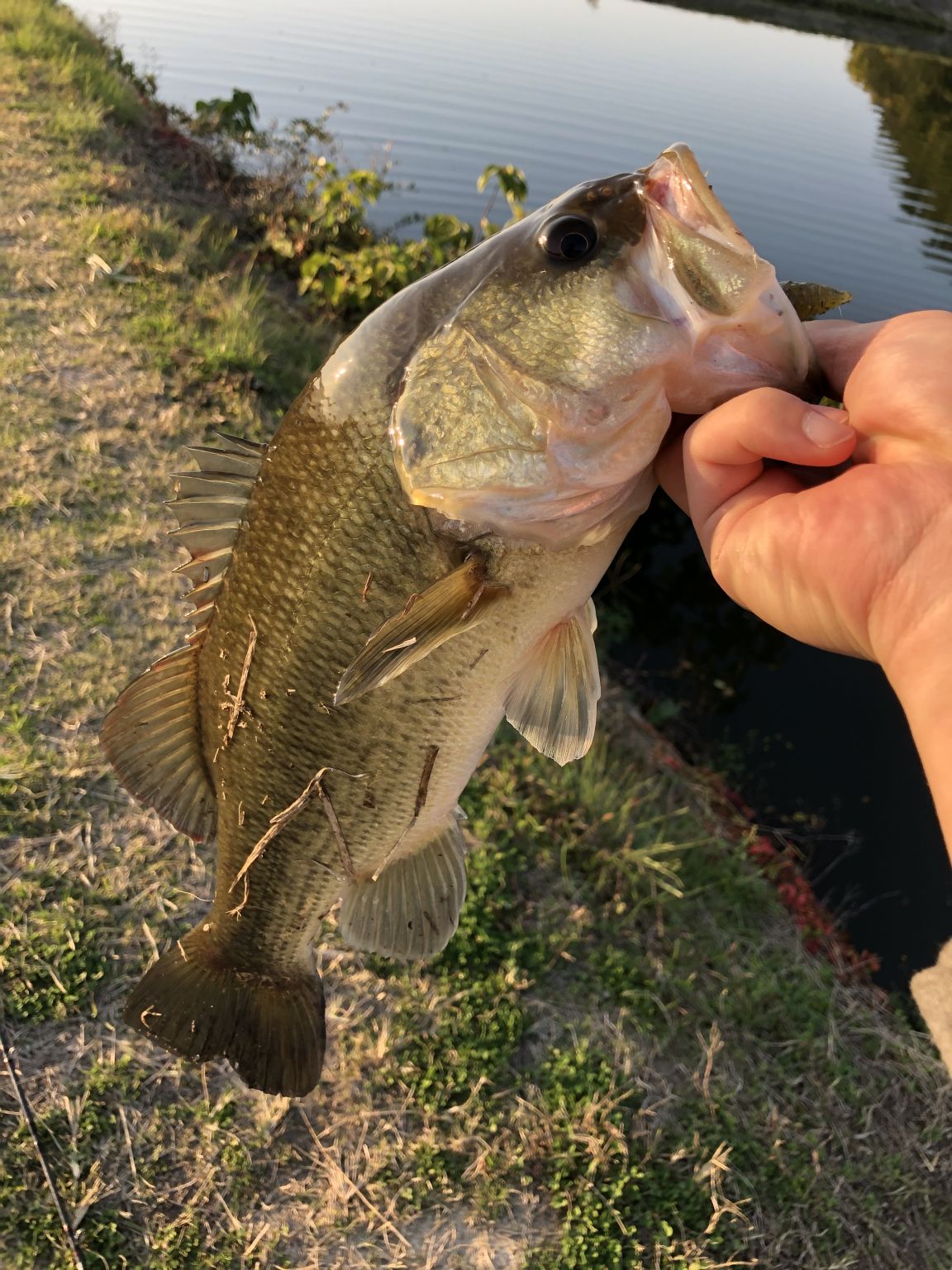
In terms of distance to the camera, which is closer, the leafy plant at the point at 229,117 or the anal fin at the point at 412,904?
the anal fin at the point at 412,904

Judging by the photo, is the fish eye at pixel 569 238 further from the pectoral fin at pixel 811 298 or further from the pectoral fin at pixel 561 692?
the pectoral fin at pixel 561 692

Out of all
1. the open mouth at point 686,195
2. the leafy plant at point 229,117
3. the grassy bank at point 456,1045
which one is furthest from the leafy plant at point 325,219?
the open mouth at point 686,195

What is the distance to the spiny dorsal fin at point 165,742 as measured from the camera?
6.52 feet

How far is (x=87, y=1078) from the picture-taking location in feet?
8.09

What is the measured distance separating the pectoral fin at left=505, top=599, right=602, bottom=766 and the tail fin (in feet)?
3.08

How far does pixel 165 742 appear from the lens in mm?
2025

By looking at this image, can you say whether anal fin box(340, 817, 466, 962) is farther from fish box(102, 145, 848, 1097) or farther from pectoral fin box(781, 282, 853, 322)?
pectoral fin box(781, 282, 853, 322)

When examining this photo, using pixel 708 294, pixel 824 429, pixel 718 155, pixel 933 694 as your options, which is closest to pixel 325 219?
pixel 708 294

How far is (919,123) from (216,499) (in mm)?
25328

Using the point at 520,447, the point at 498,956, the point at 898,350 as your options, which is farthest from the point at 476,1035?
the point at 898,350

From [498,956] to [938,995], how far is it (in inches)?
101

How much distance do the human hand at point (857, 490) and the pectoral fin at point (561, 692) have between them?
411 millimetres

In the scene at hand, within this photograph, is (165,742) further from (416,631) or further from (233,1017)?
(416,631)

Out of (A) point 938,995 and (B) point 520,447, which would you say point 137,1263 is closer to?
(B) point 520,447
